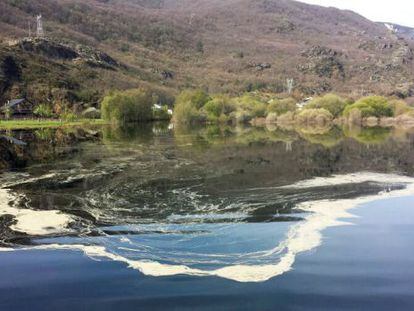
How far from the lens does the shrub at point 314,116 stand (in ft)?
318

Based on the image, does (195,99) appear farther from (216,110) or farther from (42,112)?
(42,112)

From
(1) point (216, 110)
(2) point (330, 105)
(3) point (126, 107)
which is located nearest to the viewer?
(3) point (126, 107)

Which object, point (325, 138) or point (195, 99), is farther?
point (195, 99)

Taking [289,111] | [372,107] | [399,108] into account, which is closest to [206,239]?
[289,111]

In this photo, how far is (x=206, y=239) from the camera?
12.5 m

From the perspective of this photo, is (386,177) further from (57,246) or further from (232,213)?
(57,246)

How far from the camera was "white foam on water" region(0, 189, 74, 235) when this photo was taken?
13.7 meters

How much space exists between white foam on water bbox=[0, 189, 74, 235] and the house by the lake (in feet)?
238

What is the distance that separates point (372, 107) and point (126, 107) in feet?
163

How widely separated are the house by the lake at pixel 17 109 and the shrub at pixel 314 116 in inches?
2055

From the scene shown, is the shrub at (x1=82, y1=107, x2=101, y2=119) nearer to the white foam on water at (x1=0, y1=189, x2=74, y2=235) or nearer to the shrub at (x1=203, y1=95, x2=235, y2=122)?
the shrub at (x1=203, y1=95, x2=235, y2=122)

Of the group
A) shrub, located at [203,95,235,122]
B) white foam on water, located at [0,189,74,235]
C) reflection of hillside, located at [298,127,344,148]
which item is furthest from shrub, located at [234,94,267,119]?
white foam on water, located at [0,189,74,235]

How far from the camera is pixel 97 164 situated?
28281 millimetres

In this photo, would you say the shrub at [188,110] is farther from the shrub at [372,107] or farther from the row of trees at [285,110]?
the shrub at [372,107]
